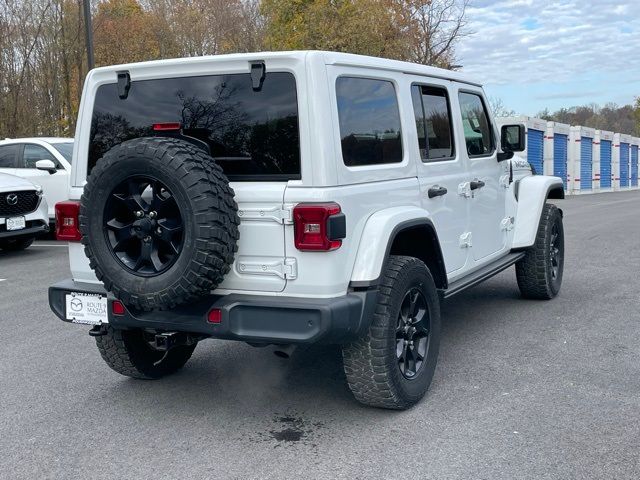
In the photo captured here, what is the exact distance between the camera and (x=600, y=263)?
9375mm

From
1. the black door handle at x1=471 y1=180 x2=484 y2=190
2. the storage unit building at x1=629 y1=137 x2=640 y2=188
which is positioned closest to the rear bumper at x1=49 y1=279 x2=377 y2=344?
the black door handle at x1=471 y1=180 x2=484 y2=190

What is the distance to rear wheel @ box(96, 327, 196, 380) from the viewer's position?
15.2ft

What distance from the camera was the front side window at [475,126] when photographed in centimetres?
555

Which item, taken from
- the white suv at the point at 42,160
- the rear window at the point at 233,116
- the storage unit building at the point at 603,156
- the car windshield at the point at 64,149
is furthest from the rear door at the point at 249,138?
the storage unit building at the point at 603,156

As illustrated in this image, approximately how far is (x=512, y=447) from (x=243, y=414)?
60.4 inches

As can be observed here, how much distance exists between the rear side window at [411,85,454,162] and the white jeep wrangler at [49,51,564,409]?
5.0 inches

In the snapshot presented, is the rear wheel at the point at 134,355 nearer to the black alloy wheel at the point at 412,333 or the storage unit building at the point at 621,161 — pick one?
the black alloy wheel at the point at 412,333

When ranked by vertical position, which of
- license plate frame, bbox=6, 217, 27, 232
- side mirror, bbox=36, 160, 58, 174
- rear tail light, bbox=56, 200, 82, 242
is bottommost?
license plate frame, bbox=6, 217, 27, 232

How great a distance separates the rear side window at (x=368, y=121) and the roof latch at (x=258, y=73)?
0.40 metres

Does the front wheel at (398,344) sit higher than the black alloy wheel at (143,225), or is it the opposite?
the black alloy wheel at (143,225)

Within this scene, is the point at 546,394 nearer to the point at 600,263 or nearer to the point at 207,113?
the point at 207,113

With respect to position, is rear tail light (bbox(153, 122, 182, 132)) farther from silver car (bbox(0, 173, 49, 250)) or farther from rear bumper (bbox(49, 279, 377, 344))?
silver car (bbox(0, 173, 49, 250))

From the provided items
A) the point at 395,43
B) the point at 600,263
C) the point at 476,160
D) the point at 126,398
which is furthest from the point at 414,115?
the point at 395,43

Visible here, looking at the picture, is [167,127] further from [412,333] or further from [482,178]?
[482,178]
